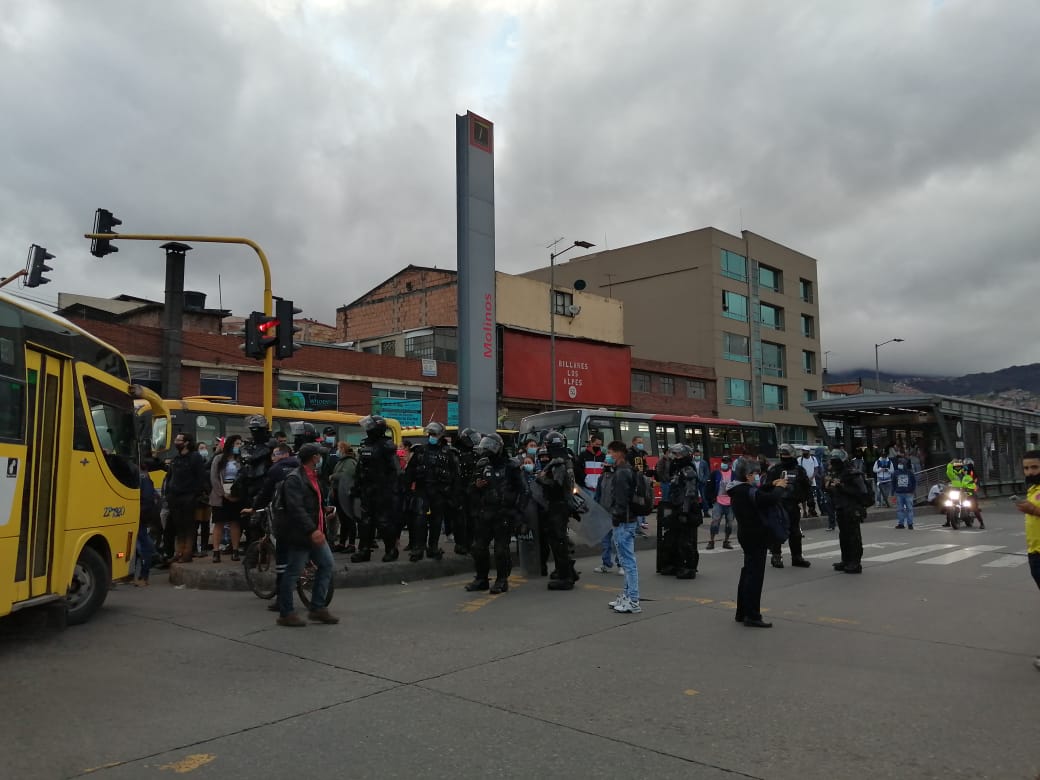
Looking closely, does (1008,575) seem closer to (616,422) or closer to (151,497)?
(151,497)

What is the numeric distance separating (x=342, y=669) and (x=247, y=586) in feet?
13.7

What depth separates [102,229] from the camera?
14.4 meters

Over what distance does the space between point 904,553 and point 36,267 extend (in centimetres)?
2002

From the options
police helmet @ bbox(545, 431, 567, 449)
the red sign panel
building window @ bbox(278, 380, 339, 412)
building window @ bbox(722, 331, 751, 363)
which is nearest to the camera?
police helmet @ bbox(545, 431, 567, 449)

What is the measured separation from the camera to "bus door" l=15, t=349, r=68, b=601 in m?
6.34

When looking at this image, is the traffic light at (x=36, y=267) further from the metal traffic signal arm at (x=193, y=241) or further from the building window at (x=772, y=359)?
the building window at (x=772, y=359)

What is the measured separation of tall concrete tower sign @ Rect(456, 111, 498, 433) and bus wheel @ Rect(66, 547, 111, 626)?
6.88 meters

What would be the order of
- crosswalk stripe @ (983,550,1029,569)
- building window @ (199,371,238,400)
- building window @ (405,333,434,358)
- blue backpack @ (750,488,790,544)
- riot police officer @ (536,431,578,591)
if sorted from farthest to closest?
building window @ (405,333,434,358), building window @ (199,371,238,400), crosswalk stripe @ (983,550,1029,569), riot police officer @ (536,431,578,591), blue backpack @ (750,488,790,544)

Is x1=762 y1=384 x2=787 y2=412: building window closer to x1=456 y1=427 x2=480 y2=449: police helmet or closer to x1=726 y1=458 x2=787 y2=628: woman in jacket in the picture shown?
x1=456 y1=427 x2=480 y2=449: police helmet

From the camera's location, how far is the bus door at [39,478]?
6336 mm

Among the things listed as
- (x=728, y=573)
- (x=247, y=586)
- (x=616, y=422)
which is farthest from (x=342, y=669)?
(x=616, y=422)

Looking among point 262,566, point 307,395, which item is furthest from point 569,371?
point 262,566

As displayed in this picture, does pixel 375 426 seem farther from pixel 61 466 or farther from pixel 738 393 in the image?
pixel 738 393

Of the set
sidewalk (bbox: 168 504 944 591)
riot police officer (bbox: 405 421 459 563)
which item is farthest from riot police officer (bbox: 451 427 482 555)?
sidewalk (bbox: 168 504 944 591)
